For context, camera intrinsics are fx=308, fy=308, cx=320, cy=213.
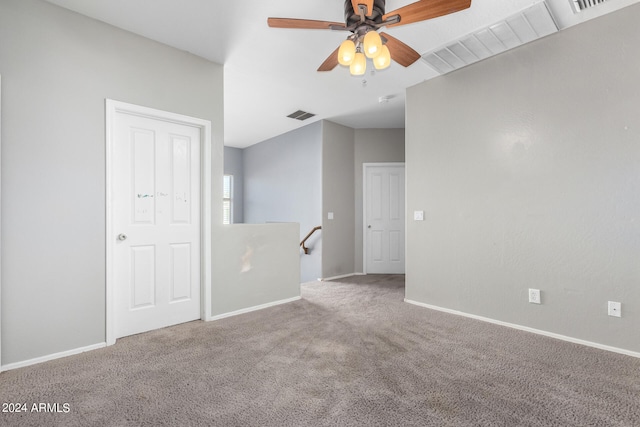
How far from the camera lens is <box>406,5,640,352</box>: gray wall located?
238 cm

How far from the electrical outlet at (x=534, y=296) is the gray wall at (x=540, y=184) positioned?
0.04 meters

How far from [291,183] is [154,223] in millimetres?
3244

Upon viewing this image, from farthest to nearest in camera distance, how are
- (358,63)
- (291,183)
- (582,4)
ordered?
(291,183) → (582,4) → (358,63)

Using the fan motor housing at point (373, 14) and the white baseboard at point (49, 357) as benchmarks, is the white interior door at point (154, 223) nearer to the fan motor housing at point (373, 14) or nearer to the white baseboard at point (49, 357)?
the white baseboard at point (49, 357)

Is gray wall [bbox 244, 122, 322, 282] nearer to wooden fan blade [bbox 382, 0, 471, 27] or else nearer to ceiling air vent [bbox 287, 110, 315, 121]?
ceiling air vent [bbox 287, 110, 315, 121]

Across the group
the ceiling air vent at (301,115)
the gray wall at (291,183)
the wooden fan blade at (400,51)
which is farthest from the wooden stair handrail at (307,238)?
the wooden fan blade at (400,51)

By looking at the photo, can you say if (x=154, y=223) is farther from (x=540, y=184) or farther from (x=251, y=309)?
(x=540, y=184)

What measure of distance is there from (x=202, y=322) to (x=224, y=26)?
2.76 m

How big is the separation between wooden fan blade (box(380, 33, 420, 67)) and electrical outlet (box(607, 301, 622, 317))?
2.42m

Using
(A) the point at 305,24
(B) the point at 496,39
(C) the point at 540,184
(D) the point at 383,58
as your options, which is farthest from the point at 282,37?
(C) the point at 540,184

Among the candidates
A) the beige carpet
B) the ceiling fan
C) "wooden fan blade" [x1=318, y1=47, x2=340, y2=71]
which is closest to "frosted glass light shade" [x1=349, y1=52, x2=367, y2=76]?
the ceiling fan

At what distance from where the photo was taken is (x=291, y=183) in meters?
5.93

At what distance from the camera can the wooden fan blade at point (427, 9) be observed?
1.70m

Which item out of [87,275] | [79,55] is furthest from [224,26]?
[87,275]
